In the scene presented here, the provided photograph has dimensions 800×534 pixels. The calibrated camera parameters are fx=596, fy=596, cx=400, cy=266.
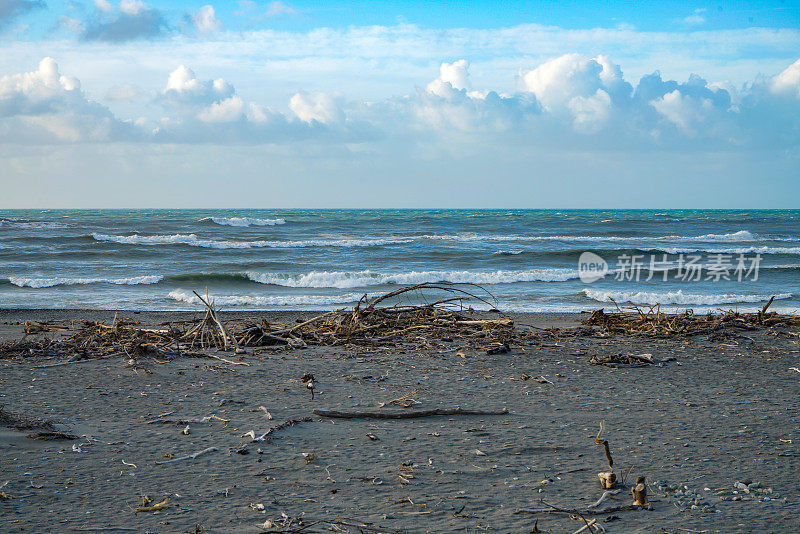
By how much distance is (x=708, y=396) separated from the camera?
199 inches

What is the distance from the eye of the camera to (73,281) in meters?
15.3

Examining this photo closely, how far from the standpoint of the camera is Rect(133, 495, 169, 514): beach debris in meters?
2.90

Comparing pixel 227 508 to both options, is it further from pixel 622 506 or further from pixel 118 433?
pixel 622 506

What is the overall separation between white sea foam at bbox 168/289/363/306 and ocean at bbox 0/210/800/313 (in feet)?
0.14

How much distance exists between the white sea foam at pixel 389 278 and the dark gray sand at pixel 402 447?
9.55m

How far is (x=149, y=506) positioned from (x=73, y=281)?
14.3m

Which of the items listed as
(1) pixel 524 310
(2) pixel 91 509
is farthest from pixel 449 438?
(1) pixel 524 310

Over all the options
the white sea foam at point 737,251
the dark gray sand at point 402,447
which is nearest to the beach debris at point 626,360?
the dark gray sand at point 402,447

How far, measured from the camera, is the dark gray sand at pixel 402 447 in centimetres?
290

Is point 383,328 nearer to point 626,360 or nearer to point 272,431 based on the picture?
point 626,360

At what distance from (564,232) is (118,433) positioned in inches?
1387

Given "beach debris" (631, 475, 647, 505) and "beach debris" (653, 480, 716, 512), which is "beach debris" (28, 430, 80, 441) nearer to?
"beach debris" (631, 475, 647, 505)

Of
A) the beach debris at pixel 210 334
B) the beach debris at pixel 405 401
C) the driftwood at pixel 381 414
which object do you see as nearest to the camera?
the driftwood at pixel 381 414

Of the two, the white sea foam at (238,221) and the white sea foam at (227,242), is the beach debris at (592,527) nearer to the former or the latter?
the white sea foam at (227,242)
